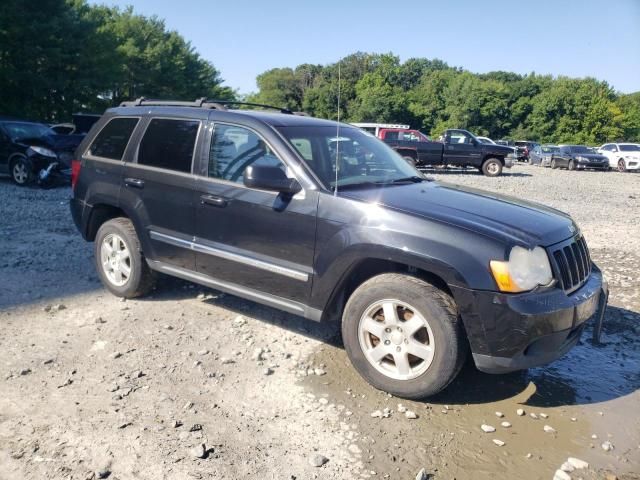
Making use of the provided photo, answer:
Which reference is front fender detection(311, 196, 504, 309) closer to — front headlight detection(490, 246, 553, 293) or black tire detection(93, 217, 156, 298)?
front headlight detection(490, 246, 553, 293)

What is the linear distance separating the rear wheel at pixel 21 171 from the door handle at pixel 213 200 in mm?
9609

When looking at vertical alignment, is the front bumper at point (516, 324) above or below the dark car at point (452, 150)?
below

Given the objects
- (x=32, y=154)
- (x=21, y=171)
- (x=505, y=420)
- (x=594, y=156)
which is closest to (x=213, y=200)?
(x=505, y=420)

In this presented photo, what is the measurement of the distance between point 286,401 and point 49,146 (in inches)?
443

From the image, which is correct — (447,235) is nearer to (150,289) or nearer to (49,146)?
(150,289)

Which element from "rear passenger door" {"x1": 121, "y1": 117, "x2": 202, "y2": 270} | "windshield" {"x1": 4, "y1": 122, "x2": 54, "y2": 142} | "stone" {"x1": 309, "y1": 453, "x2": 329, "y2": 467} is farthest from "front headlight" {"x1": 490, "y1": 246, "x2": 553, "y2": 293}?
"windshield" {"x1": 4, "y1": 122, "x2": 54, "y2": 142}

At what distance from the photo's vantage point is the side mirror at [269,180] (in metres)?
3.63

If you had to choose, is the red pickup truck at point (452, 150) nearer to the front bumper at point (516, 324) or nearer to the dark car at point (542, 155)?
the dark car at point (542, 155)

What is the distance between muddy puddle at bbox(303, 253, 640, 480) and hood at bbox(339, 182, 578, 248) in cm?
110

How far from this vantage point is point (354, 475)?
276cm

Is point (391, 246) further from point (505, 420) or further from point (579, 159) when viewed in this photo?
point (579, 159)

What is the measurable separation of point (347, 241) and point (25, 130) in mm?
11815

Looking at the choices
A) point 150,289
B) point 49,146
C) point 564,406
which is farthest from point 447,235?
point 49,146

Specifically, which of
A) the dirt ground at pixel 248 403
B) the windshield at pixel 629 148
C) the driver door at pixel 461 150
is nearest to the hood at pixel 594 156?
the windshield at pixel 629 148
